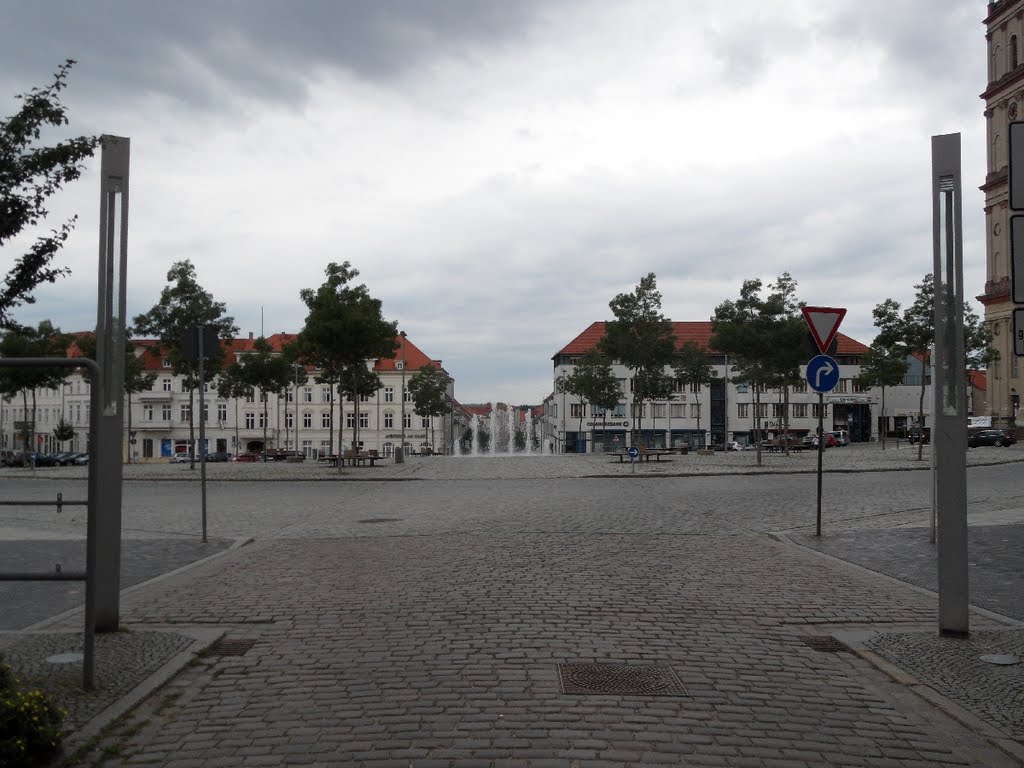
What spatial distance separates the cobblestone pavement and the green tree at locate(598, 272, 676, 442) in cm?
3451

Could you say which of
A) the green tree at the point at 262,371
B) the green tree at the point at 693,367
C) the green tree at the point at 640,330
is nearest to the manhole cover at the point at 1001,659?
the green tree at the point at 640,330

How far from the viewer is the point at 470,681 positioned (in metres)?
5.95

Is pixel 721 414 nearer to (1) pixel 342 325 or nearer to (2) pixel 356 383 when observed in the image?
(2) pixel 356 383

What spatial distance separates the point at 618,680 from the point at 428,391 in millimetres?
90052

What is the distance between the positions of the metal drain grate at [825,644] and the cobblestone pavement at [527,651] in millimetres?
85

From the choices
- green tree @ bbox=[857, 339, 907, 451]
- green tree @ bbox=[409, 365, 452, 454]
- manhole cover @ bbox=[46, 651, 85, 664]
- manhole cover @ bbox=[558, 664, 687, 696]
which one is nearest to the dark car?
green tree @ bbox=[857, 339, 907, 451]

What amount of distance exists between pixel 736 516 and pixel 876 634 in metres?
10.2

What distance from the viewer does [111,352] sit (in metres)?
7.04

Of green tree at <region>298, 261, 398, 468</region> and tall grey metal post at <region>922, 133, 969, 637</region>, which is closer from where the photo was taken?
tall grey metal post at <region>922, 133, 969, 637</region>

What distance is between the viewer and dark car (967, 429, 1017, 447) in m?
55.0

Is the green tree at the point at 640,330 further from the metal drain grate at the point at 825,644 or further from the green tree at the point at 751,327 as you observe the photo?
the metal drain grate at the point at 825,644

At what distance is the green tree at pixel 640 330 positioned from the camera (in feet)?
164

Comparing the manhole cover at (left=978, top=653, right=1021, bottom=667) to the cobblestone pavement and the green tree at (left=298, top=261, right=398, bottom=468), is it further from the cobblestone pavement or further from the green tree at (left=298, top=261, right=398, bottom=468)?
the green tree at (left=298, top=261, right=398, bottom=468)

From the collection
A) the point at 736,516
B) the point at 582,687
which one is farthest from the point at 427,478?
the point at 582,687
